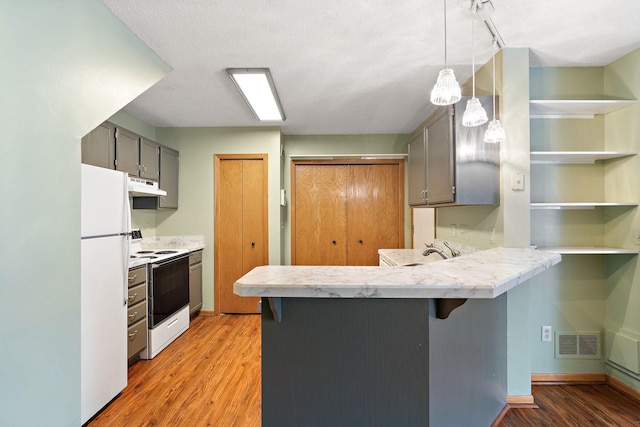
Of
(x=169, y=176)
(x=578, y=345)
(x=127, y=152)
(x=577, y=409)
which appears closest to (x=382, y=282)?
(x=577, y=409)

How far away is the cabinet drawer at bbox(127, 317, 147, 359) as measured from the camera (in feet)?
7.84

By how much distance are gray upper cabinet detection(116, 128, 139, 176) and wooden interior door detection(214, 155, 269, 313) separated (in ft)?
3.13

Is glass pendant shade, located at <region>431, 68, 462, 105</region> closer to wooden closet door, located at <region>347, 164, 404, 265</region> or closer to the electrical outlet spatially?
the electrical outlet

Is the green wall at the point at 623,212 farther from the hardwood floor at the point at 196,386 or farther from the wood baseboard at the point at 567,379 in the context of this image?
the hardwood floor at the point at 196,386

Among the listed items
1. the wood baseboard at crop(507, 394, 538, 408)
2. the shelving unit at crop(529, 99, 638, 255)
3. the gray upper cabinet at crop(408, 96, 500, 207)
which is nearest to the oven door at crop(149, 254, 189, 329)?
the gray upper cabinet at crop(408, 96, 500, 207)

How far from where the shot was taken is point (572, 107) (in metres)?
2.08

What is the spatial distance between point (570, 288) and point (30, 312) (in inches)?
132

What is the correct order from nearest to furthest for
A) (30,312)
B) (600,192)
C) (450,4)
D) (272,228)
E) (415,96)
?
(30,312) < (450,4) < (600,192) < (415,96) < (272,228)

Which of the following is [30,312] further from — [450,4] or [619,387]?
[619,387]

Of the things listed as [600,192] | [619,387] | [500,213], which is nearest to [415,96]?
[500,213]

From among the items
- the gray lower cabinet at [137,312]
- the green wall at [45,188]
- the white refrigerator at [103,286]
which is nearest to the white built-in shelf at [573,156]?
the green wall at [45,188]

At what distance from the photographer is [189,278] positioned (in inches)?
133

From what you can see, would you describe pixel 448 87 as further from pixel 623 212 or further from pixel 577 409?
pixel 577 409

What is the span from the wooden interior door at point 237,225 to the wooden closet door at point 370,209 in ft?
4.12
